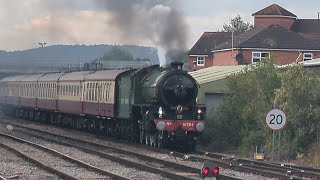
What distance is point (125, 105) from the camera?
1256 inches

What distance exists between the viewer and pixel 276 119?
24.0 m

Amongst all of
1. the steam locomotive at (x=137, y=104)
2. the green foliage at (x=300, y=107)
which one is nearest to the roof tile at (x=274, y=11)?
the steam locomotive at (x=137, y=104)

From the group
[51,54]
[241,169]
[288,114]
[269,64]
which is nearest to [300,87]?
[288,114]

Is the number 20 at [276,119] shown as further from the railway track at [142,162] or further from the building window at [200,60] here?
the building window at [200,60]

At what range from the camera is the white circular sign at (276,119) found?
23938 millimetres

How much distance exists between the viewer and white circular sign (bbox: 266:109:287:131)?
2394 centimetres

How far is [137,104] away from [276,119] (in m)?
7.98

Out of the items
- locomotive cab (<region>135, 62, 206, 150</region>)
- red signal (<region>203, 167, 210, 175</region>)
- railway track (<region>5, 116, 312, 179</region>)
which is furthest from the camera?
locomotive cab (<region>135, 62, 206, 150</region>)

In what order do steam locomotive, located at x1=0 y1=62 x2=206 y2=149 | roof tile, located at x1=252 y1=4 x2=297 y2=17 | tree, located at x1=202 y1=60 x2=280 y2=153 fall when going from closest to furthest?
steam locomotive, located at x1=0 y1=62 x2=206 y2=149 → tree, located at x1=202 y1=60 x2=280 y2=153 → roof tile, located at x1=252 y1=4 x2=297 y2=17

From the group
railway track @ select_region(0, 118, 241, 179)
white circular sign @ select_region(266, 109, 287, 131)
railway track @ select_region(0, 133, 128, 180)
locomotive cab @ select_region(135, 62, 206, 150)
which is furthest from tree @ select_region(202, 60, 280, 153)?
railway track @ select_region(0, 133, 128, 180)

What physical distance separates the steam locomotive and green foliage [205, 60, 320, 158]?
2270mm

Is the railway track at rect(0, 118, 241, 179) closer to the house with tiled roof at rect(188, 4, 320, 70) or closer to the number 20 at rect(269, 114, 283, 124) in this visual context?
the number 20 at rect(269, 114, 283, 124)

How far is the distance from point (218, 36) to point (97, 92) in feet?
168

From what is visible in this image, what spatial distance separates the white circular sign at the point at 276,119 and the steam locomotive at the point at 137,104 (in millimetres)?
5262
